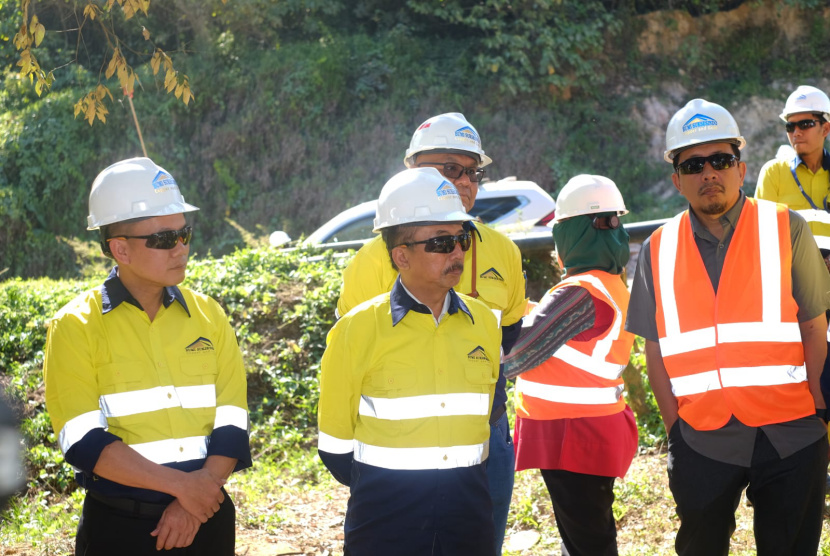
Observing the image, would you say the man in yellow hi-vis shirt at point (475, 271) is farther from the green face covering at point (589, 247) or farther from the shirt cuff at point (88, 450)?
the shirt cuff at point (88, 450)

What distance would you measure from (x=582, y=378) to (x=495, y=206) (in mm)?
7896

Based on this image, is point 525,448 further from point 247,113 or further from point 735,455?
point 247,113

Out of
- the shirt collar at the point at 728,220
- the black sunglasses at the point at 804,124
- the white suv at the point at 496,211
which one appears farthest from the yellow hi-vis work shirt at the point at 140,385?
the white suv at the point at 496,211

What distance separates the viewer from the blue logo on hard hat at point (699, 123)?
11.7 ft

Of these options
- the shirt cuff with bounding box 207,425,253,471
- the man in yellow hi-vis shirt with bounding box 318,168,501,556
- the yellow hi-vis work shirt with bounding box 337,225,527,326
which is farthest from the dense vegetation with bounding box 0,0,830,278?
the man in yellow hi-vis shirt with bounding box 318,168,501,556

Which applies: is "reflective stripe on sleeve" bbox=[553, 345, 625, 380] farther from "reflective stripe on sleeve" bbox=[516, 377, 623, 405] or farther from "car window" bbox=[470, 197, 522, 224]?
"car window" bbox=[470, 197, 522, 224]

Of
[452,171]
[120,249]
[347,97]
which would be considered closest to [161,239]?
[120,249]

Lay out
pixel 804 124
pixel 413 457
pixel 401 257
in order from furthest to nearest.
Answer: pixel 804 124 < pixel 401 257 < pixel 413 457

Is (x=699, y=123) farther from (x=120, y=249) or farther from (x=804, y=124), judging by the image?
(x=120, y=249)

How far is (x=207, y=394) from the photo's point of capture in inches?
133

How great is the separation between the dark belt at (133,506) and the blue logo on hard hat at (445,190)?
1.54m

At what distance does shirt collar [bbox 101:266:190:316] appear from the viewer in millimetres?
3305

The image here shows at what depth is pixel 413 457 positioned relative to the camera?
3.01 meters

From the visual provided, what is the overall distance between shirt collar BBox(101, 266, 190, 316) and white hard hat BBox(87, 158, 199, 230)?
0.23 m
